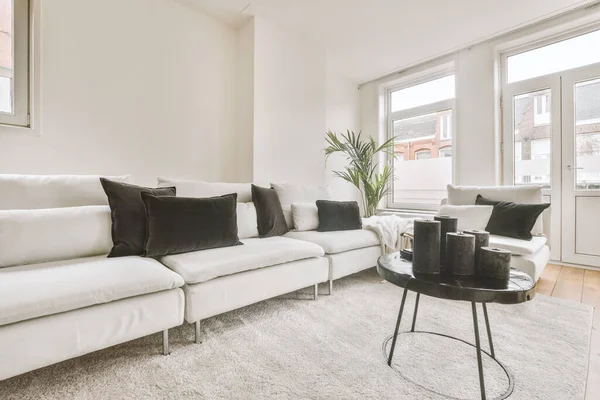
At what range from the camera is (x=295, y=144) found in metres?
3.80

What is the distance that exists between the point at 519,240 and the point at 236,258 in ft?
7.82

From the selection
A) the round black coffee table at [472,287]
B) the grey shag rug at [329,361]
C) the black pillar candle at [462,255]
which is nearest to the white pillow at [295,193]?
the grey shag rug at [329,361]

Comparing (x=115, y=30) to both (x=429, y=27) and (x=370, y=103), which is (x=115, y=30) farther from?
(x=370, y=103)

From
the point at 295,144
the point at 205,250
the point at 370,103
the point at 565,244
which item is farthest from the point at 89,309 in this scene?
the point at 370,103

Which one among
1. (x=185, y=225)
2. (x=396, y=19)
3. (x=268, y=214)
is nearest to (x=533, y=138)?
(x=396, y=19)

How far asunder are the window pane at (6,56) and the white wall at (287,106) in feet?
6.73

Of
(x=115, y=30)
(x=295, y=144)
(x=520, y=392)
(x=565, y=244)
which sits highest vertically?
(x=115, y=30)

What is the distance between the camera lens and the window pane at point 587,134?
308 centimetres

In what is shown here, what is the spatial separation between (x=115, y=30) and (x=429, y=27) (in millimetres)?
3400

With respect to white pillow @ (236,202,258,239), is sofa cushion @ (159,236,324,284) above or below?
below

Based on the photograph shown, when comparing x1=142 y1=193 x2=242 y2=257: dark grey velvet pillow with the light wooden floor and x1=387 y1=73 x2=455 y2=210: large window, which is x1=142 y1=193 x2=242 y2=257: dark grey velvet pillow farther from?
x1=387 y1=73 x2=455 y2=210: large window

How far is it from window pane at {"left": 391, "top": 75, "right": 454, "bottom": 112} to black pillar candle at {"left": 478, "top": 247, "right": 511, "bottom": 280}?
3.67 m

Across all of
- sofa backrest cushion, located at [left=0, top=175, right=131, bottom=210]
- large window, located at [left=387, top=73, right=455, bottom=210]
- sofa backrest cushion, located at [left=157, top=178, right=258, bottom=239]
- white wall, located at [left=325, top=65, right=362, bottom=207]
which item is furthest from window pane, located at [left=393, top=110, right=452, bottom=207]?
sofa backrest cushion, located at [left=0, top=175, right=131, bottom=210]

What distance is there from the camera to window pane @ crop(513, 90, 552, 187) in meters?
3.38
